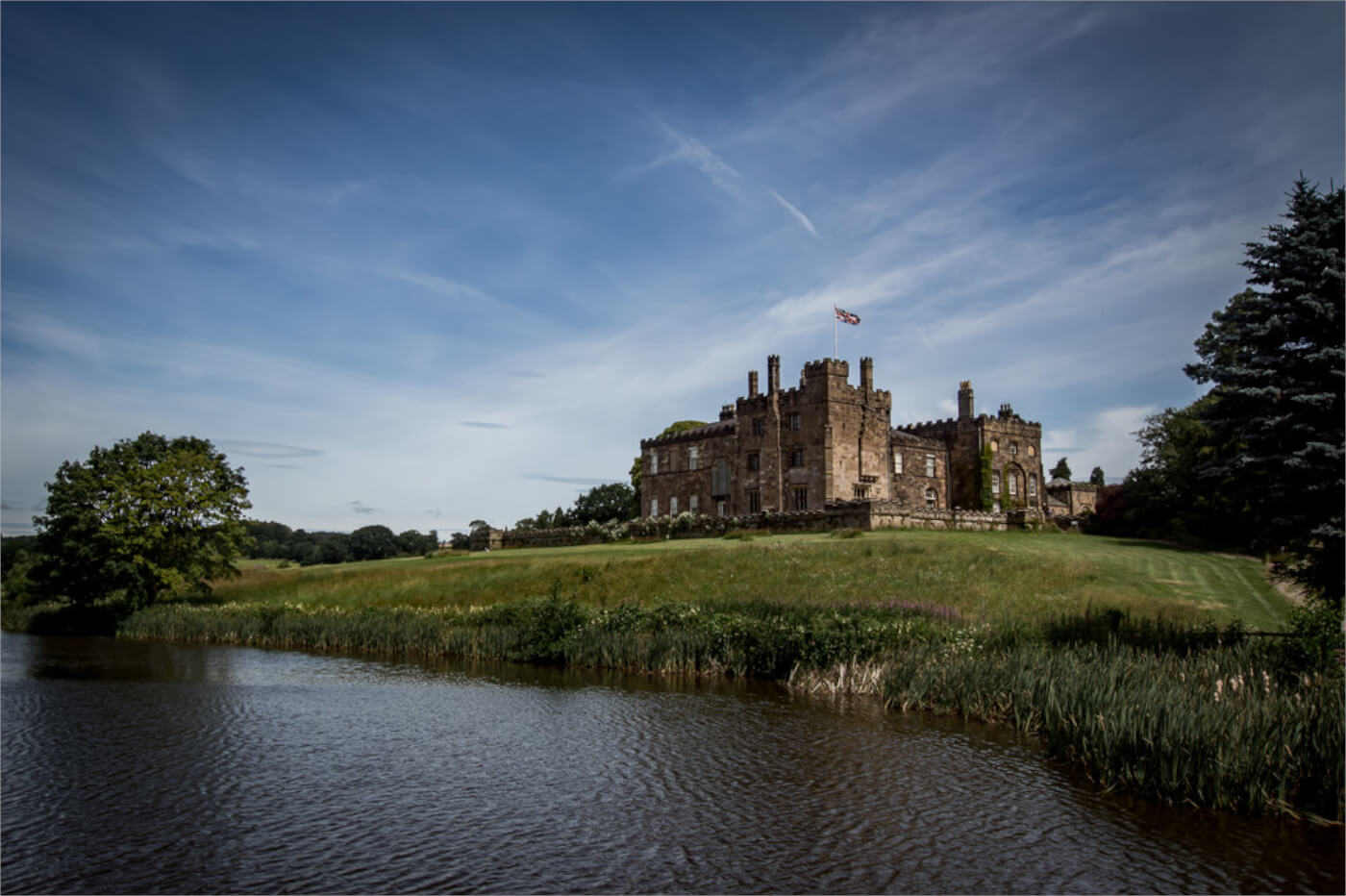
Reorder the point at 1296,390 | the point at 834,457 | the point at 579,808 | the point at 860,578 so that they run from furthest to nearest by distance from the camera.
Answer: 1. the point at 834,457
2. the point at 860,578
3. the point at 1296,390
4. the point at 579,808

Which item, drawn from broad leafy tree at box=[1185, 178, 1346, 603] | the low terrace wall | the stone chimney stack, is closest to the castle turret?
the stone chimney stack

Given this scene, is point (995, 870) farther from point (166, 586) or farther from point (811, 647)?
point (166, 586)

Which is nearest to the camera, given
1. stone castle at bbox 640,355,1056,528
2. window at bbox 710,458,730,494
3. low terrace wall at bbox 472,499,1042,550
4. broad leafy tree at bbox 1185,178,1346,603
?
broad leafy tree at bbox 1185,178,1346,603

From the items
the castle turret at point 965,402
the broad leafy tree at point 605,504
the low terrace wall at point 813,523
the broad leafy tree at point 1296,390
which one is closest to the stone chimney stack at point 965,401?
the castle turret at point 965,402

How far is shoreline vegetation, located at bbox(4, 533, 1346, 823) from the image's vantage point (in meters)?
12.5

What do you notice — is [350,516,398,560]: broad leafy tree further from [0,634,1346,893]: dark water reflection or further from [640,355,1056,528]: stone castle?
[0,634,1346,893]: dark water reflection

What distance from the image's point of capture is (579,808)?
12.5 meters

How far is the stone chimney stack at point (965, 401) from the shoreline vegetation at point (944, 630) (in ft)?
66.1

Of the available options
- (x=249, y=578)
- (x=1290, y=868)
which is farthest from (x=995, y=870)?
(x=249, y=578)

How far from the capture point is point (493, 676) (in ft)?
80.5

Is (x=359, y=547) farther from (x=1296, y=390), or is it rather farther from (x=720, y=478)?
(x=1296, y=390)

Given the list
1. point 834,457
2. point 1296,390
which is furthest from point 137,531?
point 1296,390

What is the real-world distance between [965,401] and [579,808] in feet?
181

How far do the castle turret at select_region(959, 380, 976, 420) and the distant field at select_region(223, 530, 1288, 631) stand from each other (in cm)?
1889
